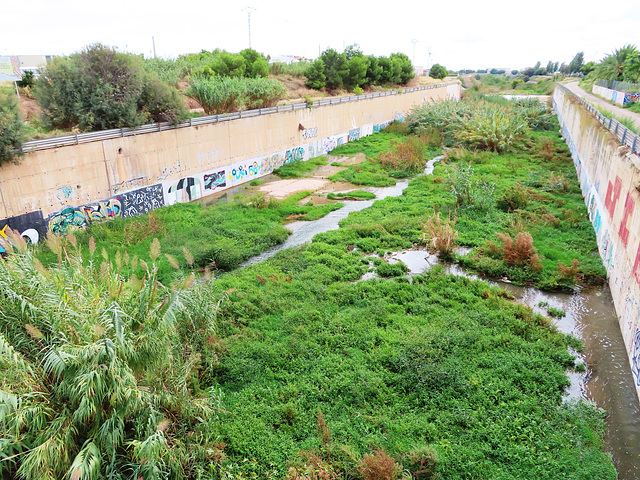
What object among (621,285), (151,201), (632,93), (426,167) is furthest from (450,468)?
(632,93)

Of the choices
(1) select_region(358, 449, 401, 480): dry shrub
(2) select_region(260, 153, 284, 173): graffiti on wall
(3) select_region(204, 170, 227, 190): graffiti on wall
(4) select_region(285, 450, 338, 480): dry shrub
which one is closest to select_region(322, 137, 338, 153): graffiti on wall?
(2) select_region(260, 153, 284, 173): graffiti on wall

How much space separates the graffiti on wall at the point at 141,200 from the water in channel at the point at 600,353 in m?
6.35

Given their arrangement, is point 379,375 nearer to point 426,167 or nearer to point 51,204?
point 51,204

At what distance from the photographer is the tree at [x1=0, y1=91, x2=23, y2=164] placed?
507 inches

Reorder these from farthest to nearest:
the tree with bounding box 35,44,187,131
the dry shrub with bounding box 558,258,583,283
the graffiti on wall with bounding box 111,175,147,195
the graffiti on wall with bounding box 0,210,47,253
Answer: the graffiti on wall with bounding box 111,175,147,195 → the tree with bounding box 35,44,187,131 → the graffiti on wall with bounding box 0,210,47,253 → the dry shrub with bounding box 558,258,583,283

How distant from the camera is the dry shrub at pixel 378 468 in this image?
627 cm

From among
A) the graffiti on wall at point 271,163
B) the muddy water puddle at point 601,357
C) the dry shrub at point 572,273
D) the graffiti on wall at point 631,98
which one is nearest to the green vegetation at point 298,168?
the graffiti on wall at point 271,163

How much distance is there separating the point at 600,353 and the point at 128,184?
16.8 metres

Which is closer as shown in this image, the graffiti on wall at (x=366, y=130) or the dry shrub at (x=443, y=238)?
the dry shrub at (x=443, y=238)

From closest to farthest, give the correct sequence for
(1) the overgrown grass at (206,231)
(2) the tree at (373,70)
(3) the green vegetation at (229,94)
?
(1) the overgrown grass at (206,231) < (3) the green vegetation at (229,94) < (2) the tree at (373,70)

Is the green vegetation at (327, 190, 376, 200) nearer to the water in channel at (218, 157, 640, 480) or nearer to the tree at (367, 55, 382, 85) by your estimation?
the water in channel at (218, 157, 640, 480)

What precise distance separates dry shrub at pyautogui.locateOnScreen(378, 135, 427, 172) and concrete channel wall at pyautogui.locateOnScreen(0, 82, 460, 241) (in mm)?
5782

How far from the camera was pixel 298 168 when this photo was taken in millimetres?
26922

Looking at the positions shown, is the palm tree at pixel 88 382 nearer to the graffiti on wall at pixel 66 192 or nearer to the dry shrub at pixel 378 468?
the dry shrub at pixel 378 468
